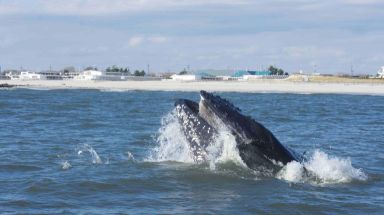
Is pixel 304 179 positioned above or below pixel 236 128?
below

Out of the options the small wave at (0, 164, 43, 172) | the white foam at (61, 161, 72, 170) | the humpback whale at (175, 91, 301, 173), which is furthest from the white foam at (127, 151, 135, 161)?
the humpback whale at (175, 91, 301, 173)

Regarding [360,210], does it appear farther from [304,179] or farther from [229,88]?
[229,88]

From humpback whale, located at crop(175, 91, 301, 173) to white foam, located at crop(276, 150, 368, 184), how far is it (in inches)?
6.5

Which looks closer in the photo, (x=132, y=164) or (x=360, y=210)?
(x=360, y=210)

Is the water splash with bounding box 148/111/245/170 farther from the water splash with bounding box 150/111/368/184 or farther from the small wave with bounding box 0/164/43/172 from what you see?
the small wave with bounding box 0/164/43/172

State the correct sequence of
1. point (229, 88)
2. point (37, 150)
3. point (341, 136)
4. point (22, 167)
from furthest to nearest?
point (229, 88) → point (341, 136) → point (37, 150) → point (22, 167)

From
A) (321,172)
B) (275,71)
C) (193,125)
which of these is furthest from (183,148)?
(275,71)

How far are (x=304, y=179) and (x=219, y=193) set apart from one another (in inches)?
67.8

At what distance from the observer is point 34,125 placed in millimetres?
26328

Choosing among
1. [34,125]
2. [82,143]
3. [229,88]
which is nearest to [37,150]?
[82,143]

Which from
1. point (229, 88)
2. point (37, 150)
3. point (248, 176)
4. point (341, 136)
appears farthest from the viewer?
point (229, 88)

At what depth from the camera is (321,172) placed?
1294 cm

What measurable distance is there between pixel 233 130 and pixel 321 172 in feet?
9.13

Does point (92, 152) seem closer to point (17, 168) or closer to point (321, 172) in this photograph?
point (17, 168)
